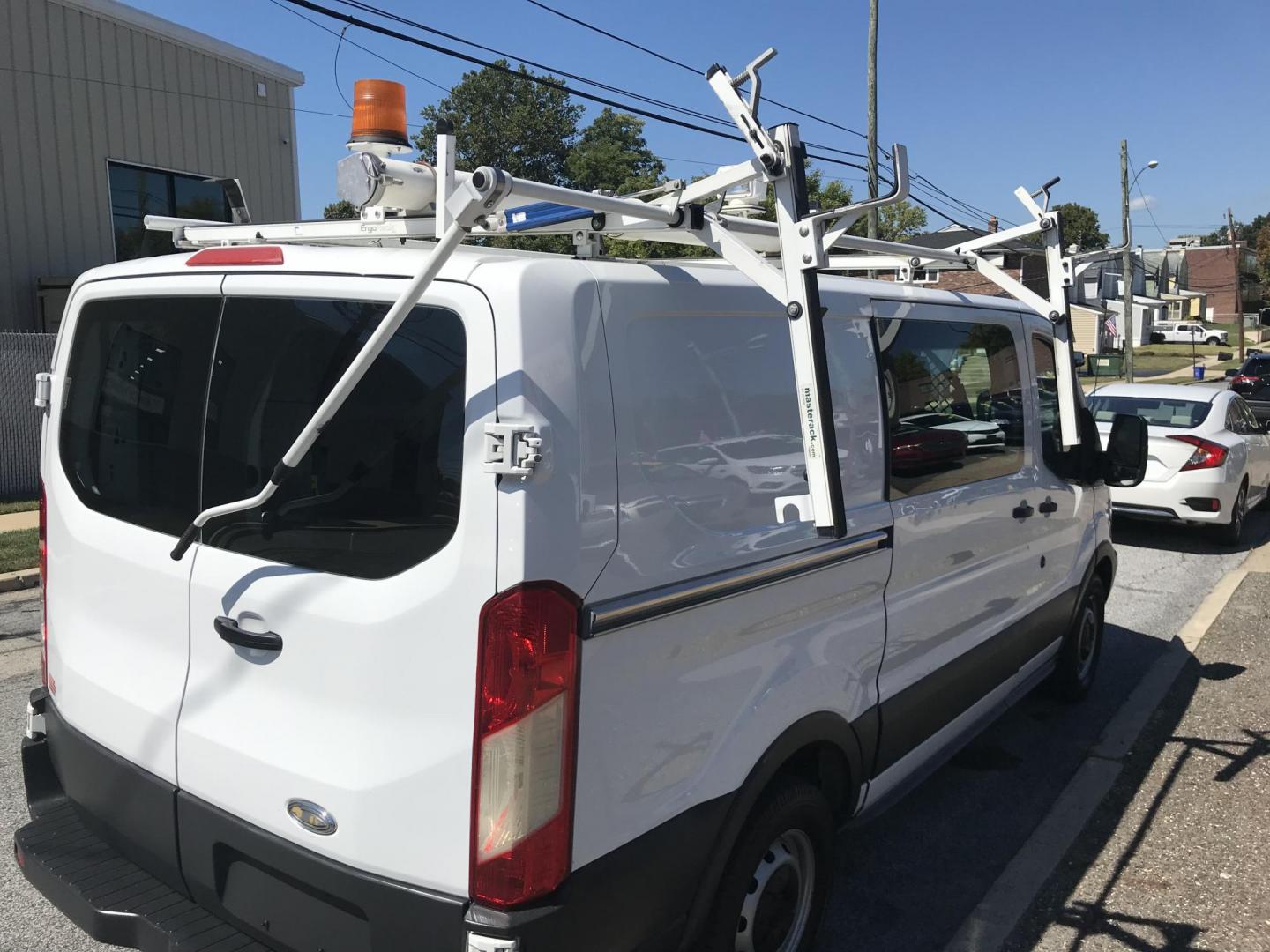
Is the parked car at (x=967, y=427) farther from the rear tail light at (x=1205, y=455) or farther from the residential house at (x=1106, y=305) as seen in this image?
the rear tail light at (x=1205, y=455)

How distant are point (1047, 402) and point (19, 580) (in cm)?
761

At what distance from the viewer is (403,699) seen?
2117mm

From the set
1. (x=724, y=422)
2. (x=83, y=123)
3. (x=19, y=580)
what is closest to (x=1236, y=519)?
(x=724, y=422)

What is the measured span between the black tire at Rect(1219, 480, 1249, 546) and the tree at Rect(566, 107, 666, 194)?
32.6m

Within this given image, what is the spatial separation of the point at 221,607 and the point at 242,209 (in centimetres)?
168

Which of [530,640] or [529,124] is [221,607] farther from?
[529,124]

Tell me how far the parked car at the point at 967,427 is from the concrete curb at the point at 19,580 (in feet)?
24.2

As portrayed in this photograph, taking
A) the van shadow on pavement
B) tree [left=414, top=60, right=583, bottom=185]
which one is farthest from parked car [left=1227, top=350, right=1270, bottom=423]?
tree [left=414, top=60, right=583, bottom=185]

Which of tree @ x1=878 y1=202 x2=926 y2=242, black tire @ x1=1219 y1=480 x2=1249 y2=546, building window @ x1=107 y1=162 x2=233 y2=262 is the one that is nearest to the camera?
black tire @ x1=1219 y1=480 x2=1249 y2=546

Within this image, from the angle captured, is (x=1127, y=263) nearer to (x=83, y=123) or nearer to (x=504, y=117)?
(x=83, y=123)

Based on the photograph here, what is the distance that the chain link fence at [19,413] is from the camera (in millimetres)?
11719

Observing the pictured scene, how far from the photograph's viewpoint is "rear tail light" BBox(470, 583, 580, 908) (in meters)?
2.04

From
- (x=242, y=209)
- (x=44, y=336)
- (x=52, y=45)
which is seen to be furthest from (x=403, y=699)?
(x=52, y=45)

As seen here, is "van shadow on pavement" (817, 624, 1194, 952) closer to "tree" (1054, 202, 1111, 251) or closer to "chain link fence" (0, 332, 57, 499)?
"chain link fence" (0, 332, 57, 499)
